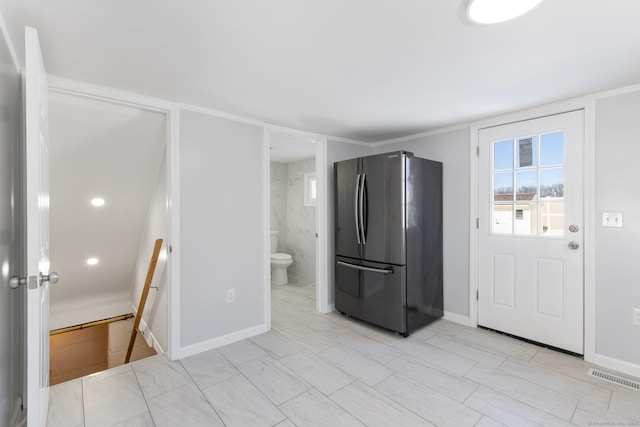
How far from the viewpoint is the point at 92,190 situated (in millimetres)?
2906

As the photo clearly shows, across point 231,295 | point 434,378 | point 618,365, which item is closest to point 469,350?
point 434,378

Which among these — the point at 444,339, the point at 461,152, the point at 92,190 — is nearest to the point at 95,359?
the point at 92,190

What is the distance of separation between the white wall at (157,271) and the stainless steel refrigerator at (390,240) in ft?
5.89

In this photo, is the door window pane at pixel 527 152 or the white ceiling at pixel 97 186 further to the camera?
the door window pane at pixel 527 152

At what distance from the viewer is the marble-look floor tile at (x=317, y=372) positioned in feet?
7.00

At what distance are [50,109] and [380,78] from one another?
95.4 inches

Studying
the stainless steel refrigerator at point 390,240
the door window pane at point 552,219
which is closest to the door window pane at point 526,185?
the door window pane at point 552,219

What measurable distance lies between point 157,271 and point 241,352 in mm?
Answer: 1293

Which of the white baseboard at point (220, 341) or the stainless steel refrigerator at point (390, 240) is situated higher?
the stainless steel refrigerator at point (390, 240)

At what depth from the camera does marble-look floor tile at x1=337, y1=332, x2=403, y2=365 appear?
2527 mm

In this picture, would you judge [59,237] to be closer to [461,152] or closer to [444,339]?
[444,339]

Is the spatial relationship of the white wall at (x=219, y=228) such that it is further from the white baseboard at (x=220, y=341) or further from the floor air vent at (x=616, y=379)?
the floor air vent at (x=616, y=379)

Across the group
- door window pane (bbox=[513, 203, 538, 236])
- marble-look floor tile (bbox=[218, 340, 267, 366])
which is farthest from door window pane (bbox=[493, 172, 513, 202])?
marble-look floor tile (bbox=[218, 340, 267, 366])

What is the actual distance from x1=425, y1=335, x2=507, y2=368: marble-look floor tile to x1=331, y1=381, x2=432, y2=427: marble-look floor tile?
97 cm
